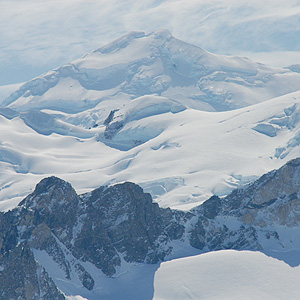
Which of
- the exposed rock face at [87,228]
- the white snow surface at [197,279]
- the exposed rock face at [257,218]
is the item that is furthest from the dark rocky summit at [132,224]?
the white snow surface at [197,279]

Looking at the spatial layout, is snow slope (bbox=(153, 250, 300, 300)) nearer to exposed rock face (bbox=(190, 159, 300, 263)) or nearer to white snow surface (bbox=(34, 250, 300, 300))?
white snow surface (bbox=(34, 250, 300, 300))

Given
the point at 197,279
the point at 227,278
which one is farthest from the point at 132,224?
the point at 227,278

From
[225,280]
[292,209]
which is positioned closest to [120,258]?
[225,280]

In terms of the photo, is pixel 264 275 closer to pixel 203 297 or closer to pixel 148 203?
pixel 203 297

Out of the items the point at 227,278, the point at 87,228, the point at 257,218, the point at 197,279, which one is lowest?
the point at 257,218

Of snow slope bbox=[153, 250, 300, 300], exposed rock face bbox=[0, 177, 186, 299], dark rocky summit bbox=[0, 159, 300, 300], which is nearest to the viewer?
snow slope bbox=[153, 250, 300, 300]

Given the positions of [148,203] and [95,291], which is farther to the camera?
[148,203]

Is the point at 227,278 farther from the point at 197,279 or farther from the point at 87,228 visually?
the point at 87,228

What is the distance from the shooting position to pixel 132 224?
192 metres

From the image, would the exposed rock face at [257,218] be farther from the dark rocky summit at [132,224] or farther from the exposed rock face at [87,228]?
the exposed rock face at [87,228]

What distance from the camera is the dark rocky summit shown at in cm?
18188

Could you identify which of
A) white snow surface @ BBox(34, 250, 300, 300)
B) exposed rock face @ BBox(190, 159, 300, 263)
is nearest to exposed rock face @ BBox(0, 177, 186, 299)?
white snow surface @ BBox(34, 250, 300, 300)

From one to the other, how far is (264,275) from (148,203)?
2928cm

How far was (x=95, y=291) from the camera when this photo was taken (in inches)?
7101
